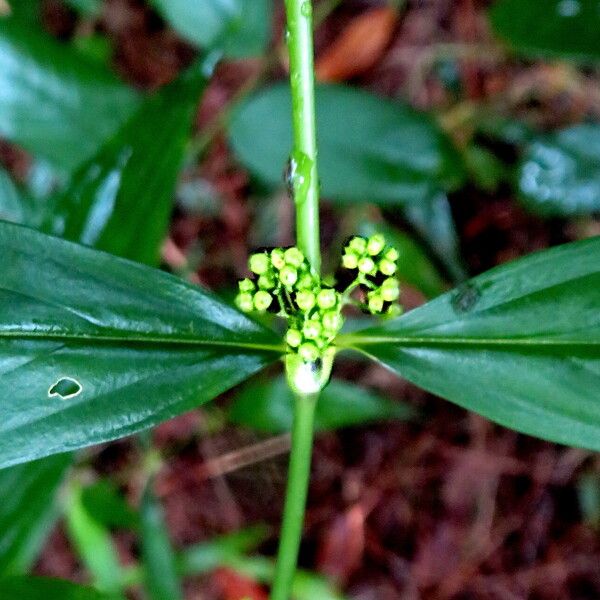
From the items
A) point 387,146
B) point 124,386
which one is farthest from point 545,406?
point 387,146

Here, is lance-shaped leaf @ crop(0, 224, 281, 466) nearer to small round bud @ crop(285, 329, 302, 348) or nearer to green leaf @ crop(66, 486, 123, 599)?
small round bud @ crop(285, 329, 302, 348)

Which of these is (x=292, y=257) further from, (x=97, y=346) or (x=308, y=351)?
(x=97, y=346)

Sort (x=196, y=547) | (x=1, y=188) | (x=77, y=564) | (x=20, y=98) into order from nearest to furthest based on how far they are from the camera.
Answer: (x=20, y=98) < (x=1, y=188) < (x=196, y=547) < (x=77, y=564)

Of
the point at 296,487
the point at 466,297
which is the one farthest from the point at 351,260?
the point at 296,487

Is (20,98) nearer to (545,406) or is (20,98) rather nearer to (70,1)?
(70,1)

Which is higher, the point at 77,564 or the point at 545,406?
the point at 77,564

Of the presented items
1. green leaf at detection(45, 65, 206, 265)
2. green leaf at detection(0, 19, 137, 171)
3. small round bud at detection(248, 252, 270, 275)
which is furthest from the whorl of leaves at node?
green leaf at detection(0, 19, 137, 171)

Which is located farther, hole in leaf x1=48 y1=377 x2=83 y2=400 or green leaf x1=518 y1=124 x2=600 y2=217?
green leaf x1=518 y1=124 x2=600 y2=217
